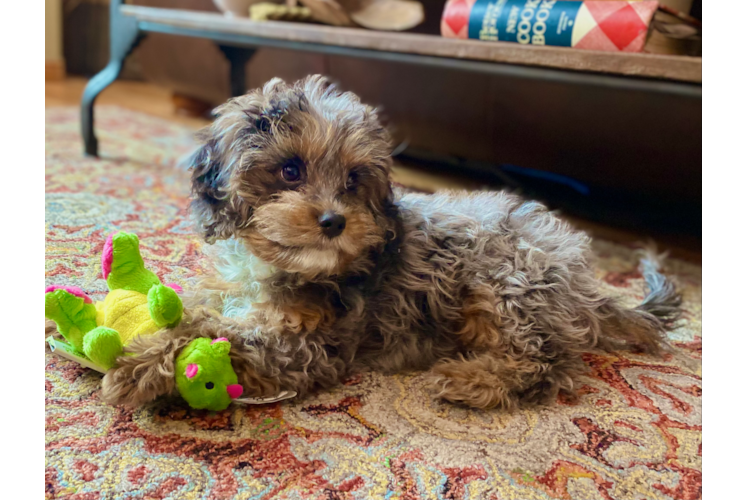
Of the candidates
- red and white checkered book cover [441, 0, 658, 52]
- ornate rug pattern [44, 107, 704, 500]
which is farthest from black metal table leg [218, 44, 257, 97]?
ornate rug pattern [44, 107, 704, 500]

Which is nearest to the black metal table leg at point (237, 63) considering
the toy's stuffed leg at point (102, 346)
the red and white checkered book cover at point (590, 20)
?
the red and white checkered book cover at point (590, 20)

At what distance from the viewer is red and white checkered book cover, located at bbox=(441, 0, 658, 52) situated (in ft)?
6.03

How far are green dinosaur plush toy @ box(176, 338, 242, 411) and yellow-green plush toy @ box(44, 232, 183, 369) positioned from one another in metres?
0.10

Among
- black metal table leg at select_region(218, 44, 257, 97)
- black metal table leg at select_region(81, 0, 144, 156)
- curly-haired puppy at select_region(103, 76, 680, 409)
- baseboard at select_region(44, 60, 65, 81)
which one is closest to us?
curly-haired puppy at select_region(103, 76, 680, 409)

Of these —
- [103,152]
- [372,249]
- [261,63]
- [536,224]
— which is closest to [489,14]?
[536,224]

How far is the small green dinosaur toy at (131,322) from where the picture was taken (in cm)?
117

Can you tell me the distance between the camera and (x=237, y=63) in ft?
12.5

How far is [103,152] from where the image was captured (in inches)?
125

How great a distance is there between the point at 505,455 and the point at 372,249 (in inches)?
20.3

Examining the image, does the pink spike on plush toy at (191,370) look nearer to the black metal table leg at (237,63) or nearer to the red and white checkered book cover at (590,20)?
the red and white checkered book cover at (590,20)

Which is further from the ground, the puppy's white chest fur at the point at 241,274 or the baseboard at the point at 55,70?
the puppy's white chest fur at the point at 241,274

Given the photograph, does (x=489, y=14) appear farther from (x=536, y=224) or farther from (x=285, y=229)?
(x=285, y=229)

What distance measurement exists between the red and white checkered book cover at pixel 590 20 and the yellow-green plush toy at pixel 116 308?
1392mm

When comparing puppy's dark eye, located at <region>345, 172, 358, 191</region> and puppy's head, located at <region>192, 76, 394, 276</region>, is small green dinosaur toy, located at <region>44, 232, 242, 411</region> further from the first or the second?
puppy's dark eye, located at <region>345, 172, 358, 191</region>
